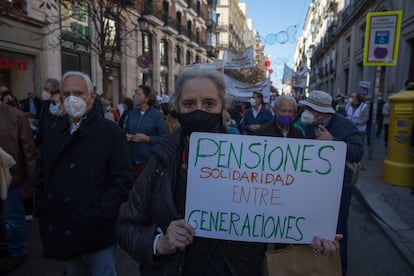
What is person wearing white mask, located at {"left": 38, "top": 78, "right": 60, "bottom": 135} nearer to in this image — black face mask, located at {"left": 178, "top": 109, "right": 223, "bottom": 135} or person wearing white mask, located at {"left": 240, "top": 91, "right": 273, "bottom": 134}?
black face mask, located at {"left": 178, "top": 109, "right": 223, "bottom": 135}

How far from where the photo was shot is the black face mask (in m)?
1.42

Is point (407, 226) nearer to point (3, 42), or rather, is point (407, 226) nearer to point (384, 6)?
point (3, 42)

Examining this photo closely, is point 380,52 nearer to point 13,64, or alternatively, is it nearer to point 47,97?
point 47,97

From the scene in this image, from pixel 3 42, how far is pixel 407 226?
13.4 metres

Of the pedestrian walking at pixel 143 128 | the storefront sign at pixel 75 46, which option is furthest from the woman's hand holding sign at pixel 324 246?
the storefront sign at pixel 75 46

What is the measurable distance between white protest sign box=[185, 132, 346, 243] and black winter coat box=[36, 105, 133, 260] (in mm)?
1028

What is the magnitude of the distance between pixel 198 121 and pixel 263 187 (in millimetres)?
441

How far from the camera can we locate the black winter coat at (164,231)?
131cm

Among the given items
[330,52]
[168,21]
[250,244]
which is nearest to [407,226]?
[250,244]

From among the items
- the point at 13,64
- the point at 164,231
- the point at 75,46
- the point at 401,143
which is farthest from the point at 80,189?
the point at 75,46

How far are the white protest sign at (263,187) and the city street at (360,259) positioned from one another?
7.42 ft

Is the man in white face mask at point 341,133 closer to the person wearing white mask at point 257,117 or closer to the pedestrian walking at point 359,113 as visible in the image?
the person wearing white mask at point 257,117

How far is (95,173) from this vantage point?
2018mm

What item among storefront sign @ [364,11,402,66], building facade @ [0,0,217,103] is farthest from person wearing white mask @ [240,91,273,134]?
building facade @ [0,0,217,103]
